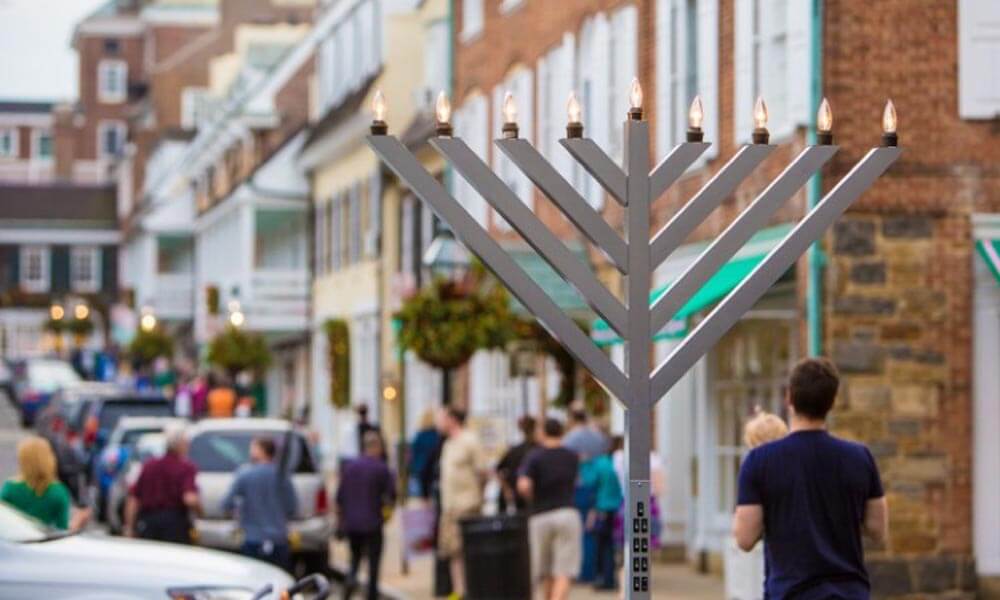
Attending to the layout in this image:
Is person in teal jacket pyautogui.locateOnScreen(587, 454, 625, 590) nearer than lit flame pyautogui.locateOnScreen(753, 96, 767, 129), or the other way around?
lit flame pyautogui.locateOnScreen(753, 96, 767, 129)

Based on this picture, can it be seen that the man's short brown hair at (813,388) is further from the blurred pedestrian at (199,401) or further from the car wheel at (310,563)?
the blurred pedestrian at (199,401)

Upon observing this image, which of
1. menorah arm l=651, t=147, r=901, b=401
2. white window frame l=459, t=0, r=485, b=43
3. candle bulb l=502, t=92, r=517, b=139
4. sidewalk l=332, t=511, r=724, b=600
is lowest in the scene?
sidewalk l=332, t=511, r=724, b=600

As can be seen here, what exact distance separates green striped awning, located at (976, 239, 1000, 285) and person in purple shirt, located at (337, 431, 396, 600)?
5.18 meters

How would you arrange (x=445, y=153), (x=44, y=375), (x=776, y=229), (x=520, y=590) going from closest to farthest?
(x=445, y=153)
(x=520, y=590)
(x=776, y=229)
(x=44, y=375)

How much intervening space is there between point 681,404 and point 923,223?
5531 mm

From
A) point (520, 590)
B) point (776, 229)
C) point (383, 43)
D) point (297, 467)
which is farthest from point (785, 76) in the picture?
point (383, 43)

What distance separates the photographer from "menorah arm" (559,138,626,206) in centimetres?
801

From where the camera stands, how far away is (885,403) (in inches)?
745

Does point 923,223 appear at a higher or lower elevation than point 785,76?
lower

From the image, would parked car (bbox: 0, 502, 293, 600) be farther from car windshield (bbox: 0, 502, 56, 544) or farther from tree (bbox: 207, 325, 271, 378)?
tree (bbox: 207, 325, 271, 378)

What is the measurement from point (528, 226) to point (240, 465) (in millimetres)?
15108

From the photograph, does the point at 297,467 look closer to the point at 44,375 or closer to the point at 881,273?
the point at 881,273

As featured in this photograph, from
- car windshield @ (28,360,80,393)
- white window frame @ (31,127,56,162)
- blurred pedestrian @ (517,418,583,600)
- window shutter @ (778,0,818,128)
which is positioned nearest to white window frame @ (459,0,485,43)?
window shutter @ (778,0,818,128)

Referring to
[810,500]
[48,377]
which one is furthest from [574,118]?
[48,377]
